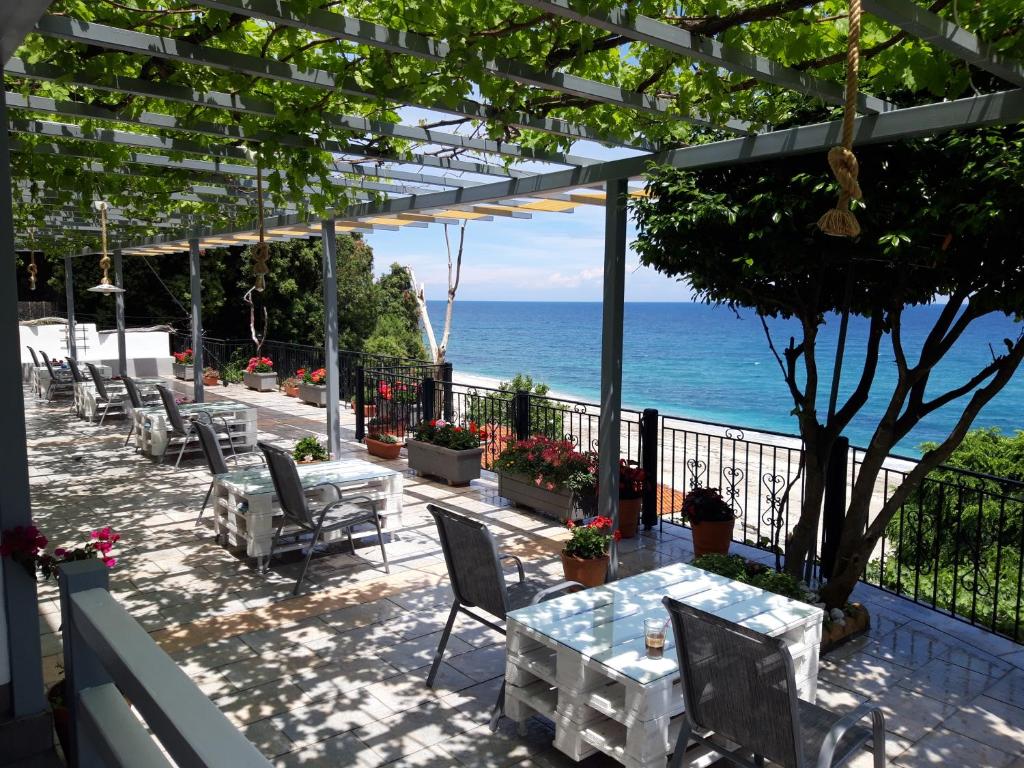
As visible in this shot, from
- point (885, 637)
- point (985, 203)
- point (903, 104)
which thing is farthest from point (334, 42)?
point (885, 637)

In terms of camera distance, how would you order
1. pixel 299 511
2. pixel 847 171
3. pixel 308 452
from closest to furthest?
pixel 847 171
pixel 299 511
pixel 308 452

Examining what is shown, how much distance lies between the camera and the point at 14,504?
3.04m

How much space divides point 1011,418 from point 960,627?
42.4 m

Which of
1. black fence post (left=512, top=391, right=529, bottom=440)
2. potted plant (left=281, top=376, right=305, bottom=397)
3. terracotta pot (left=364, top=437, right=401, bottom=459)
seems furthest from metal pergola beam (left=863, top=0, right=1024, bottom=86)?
potted plant (left=281, top=376, right=305, bottom=397)

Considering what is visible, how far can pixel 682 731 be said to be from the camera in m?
2.91

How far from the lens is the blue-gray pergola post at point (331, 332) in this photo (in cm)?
869

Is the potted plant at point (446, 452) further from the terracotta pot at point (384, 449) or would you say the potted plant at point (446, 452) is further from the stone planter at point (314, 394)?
the stone planter at point (314, 394)

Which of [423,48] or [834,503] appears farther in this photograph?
[834,503]

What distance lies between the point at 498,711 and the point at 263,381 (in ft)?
47.5

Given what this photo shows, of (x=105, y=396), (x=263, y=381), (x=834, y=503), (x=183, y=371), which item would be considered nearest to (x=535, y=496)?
(x=834, y=503)

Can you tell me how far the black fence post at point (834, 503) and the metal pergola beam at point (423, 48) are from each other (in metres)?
2.28

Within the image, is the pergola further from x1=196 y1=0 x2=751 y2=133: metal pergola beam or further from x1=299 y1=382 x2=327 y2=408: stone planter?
x1=299 y1=382 x2=327 y2=408: stone planter

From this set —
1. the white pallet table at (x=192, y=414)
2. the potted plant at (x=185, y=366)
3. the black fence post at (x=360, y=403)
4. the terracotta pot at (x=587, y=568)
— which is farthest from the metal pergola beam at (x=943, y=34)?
the potted plant at (x=185, y=366)

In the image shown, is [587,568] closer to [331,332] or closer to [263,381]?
[331,332]
